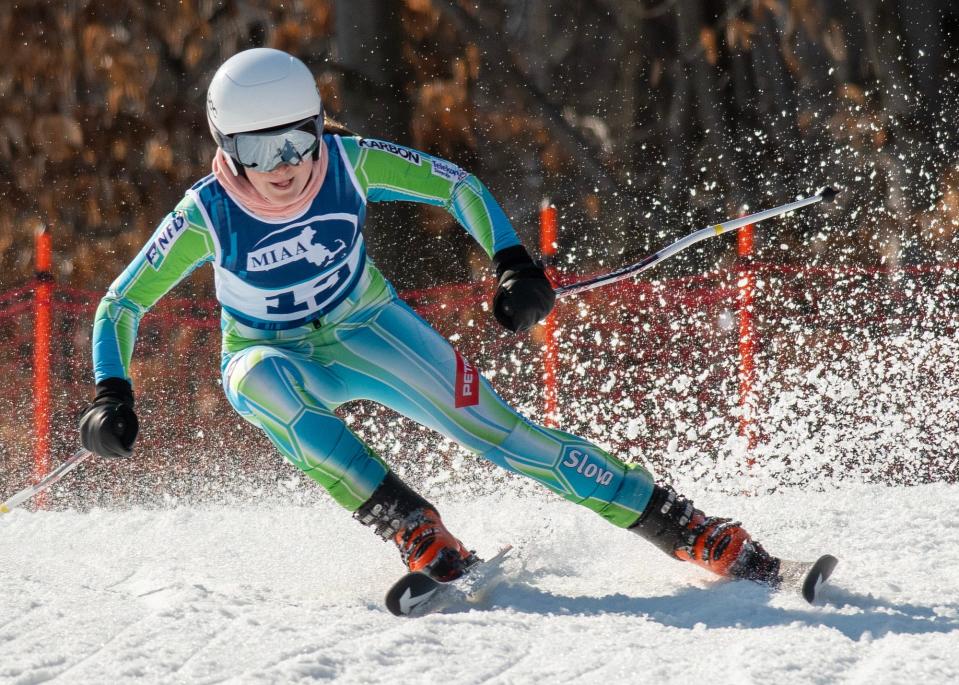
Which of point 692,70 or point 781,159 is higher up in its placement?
point 692,70

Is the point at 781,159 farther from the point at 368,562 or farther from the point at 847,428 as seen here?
the point at 368,562

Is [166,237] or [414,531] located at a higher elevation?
[166,237]

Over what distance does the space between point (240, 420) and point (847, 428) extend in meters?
3.97

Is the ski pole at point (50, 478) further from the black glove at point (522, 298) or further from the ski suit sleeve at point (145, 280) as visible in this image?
the black glove at point (522, 298)

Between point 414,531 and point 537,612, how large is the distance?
1.35ft

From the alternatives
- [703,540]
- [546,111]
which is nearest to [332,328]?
[703,540]

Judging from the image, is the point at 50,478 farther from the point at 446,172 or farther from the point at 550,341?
the point at 550,341

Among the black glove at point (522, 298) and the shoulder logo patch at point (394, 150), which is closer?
the black glove at point (522, 298)

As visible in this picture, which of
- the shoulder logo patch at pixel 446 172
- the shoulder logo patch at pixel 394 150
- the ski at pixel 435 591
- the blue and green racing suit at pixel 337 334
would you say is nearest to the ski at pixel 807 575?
the blue and green racing suit at pixel 337 334

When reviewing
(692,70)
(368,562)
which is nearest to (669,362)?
(368,562)

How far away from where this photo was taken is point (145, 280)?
10.7 ft

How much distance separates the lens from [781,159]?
9.66 metres

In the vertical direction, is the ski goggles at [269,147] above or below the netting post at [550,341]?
below

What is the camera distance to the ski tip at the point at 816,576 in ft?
9.32
